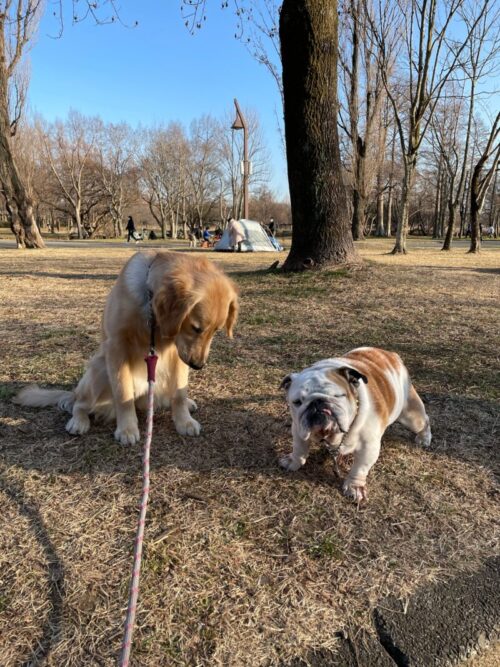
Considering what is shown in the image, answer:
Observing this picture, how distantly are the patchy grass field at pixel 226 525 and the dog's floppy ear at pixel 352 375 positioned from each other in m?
0.59

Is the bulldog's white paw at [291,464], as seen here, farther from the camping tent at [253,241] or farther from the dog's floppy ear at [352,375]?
the camping tent at [253,241]

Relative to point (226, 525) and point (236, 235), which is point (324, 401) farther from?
point (236, 235)

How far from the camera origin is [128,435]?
2.73 meters

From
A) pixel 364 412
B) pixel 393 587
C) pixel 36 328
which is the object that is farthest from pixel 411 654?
pixel 36 328

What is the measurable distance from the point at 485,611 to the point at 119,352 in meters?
2.13

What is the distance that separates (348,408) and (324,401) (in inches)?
5.9

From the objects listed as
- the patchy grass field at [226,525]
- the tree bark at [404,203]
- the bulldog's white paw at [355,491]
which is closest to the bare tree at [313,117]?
the patchy grass field at [226,525]

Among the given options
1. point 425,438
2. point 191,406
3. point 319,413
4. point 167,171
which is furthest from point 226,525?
point 167,171

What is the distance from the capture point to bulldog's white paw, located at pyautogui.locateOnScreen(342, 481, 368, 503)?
2260 millimetres

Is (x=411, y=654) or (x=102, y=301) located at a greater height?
(x=102, y=301)

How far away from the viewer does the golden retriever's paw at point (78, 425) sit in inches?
111

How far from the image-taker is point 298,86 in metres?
7.56

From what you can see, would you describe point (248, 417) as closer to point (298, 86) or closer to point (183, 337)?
point (183, 337)

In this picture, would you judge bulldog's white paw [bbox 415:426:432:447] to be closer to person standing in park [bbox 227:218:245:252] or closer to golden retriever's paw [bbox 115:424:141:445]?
golden retriever's paw [bbox 115:424:141:445]
